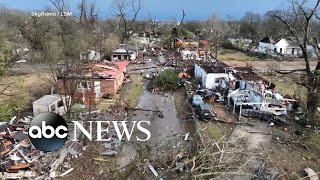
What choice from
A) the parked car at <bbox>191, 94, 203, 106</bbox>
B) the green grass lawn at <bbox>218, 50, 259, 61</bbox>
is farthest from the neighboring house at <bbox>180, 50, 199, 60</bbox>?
the parked car at <bbox>191, 94, 203, 106</bbox>

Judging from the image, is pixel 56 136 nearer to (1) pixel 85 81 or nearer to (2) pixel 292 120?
(1) pixel 85 81

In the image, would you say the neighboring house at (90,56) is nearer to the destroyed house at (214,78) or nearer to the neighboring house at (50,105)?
the neighboring house at (50,105)

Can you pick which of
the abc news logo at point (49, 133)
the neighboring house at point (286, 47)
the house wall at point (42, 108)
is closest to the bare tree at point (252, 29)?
the neighboring house at point (286, 47)

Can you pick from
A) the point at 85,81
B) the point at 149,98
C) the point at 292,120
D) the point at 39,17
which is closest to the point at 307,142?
the point at 292,120

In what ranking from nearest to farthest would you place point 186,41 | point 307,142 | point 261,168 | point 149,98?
point 261,168 → point 307,142 → point 149,98 → point 186,41

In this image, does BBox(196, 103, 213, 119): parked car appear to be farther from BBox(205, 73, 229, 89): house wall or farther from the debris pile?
the debris pile

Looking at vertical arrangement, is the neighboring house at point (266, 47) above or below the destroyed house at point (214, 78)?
above

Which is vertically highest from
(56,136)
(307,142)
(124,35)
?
(124,35)

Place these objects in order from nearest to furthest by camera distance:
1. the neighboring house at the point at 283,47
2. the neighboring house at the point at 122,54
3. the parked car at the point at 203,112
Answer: the parked car at the point at 203,112
the neighboring house at the point at 122,54
the neighboring house at the point at 283,47
